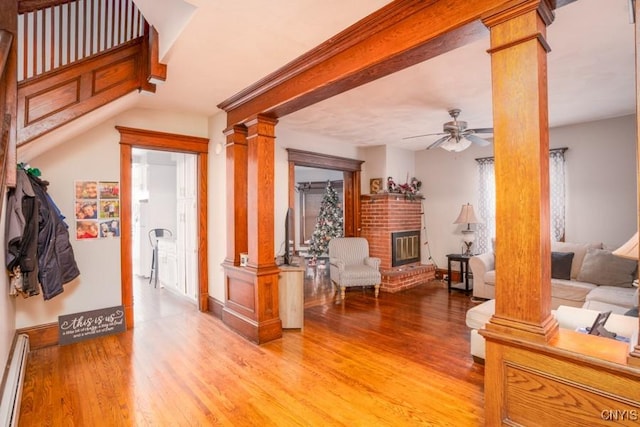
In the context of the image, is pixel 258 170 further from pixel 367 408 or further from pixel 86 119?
pixel 367 408

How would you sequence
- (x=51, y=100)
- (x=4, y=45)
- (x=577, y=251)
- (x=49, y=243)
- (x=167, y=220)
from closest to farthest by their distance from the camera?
(x=4, y=45), (x=51, y=100), (x=49, y=243), (x=577, y=251), (x=167, y=220)

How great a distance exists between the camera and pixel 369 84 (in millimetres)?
3158

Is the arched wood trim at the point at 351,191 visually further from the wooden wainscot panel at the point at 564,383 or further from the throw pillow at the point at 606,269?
the wooden wainscot panel at the point at 564,383

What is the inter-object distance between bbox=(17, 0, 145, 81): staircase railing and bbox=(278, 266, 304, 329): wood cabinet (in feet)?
Result: 8.98

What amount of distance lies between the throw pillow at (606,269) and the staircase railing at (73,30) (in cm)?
555

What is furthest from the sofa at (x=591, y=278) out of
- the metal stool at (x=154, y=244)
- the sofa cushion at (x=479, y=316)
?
the metal stool at (x=154, y=244)

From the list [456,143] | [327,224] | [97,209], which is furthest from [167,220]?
[456,143]

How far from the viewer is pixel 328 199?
301 inches

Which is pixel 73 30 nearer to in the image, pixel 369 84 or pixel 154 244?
pixel 369 84

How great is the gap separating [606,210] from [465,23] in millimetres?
4233

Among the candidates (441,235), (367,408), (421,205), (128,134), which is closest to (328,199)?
(421,205)

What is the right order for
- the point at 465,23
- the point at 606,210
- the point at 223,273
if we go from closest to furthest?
the point at 465,23 → the point at 223,273 → the point at 606,210

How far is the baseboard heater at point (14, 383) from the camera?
1.84 meters

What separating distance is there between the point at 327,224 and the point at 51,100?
18.5 feet
